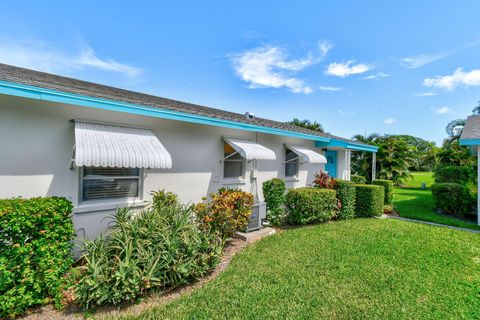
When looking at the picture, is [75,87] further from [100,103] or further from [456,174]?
[456,174]

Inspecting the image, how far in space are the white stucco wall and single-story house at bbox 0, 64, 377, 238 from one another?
19 millimetres

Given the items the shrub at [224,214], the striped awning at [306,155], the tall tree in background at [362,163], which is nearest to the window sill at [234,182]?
the shrub at [224,214]

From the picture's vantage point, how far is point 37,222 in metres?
4.39

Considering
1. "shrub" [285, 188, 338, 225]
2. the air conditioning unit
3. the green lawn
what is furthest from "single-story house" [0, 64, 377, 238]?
the green lawn

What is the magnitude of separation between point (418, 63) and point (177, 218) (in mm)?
18628

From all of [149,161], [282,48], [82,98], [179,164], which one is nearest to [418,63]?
[282,48]

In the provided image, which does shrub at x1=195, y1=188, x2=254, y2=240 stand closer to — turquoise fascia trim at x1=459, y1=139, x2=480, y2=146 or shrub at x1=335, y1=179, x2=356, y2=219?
shrub at x1=335, y1=179, x2=356, y2=219

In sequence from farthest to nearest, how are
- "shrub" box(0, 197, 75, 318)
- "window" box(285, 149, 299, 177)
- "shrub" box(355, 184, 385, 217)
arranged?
1. "window" box(285, 149, 299, 177)
2. "shrub" box(355, 184, 385, 217)
3. "shrub" box(0, 197, 75, 318)

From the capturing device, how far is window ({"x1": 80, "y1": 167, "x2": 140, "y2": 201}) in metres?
6.98

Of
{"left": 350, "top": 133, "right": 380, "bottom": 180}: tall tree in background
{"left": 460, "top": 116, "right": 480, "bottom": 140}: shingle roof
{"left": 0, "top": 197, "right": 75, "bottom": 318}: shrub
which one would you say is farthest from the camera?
{"left": 350, "top": 133, "right": 380, "bottom": 180}: tall tree in background

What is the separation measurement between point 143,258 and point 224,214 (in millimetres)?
2940

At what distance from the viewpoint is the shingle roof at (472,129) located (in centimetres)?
1183

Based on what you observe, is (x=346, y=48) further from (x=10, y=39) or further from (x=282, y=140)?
(x=10, y=39)

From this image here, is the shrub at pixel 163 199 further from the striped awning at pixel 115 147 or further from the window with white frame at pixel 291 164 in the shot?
the window with white frame at pixel 291 164
